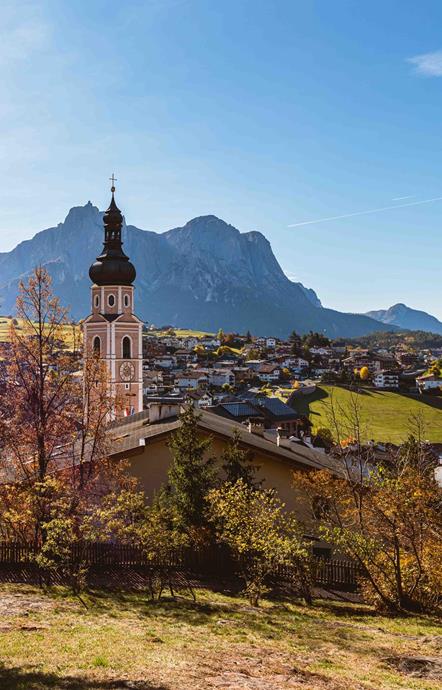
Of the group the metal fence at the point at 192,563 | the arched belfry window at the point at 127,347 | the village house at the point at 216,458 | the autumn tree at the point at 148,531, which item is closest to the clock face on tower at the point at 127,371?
the arched belfry window at the point at 127,347

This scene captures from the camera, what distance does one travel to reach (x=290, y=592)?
22719 mm

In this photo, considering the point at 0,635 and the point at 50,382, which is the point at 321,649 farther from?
the point at 50,382

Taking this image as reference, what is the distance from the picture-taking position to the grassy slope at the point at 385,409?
342 feet

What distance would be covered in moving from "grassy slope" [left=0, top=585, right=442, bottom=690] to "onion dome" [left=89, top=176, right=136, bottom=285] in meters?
52.0

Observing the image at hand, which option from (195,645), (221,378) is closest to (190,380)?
(221,378)

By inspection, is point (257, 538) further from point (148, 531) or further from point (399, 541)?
point (399, 541)

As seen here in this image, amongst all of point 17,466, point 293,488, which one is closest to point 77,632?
point 17,466

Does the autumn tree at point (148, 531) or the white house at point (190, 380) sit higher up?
the white house at point (190, 380)

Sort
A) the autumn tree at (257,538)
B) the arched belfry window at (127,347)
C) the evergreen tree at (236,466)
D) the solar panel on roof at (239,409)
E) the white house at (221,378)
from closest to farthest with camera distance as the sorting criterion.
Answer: the autumn tree at (257,538) < the evergreen tree at (236,466) < the arched belfry window at (127,347) < the solar panel on roof at (239,409) < the white house at (221,378)

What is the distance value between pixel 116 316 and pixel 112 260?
6317mm

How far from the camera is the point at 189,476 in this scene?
24.1 meters

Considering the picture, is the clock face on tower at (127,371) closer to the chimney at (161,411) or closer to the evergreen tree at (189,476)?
the chimney at (161,411)

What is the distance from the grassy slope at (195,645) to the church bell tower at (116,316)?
163 ft

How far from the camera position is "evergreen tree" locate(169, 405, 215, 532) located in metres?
23.7
